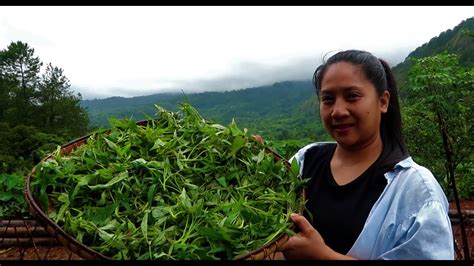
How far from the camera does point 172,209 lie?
122 centimetres

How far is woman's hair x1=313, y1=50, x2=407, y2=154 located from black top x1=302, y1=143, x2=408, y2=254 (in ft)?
0.23

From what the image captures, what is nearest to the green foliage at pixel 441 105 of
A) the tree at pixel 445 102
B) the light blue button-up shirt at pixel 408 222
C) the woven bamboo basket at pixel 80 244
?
the tree at pixel 445 102

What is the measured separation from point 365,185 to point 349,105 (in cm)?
25

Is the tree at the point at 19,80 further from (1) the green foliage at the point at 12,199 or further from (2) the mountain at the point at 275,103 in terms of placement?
(1) the green foliage at the point at 12,199

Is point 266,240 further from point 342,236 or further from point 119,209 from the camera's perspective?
point 119,209

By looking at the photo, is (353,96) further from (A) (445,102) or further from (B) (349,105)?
(A) (445,102)

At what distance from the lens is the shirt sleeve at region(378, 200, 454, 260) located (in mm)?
1081

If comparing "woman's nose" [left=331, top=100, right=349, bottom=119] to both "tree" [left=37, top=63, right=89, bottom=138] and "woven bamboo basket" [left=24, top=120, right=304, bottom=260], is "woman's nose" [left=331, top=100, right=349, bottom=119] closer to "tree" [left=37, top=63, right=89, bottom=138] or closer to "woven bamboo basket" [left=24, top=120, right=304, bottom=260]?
"woven bamboo basket" [left=24, top=120, right=304, bottom=260]

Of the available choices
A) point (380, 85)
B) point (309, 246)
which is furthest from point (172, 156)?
point (380, 85)

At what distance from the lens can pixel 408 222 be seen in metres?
1.12

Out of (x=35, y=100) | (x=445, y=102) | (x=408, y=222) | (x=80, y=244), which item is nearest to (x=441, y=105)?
(x=445, y=102)

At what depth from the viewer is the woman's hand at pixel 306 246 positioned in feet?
3.69

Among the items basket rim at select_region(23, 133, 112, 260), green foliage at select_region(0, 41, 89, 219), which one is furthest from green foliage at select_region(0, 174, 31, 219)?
green foliage at select_region(0, 41, 89, 219)
